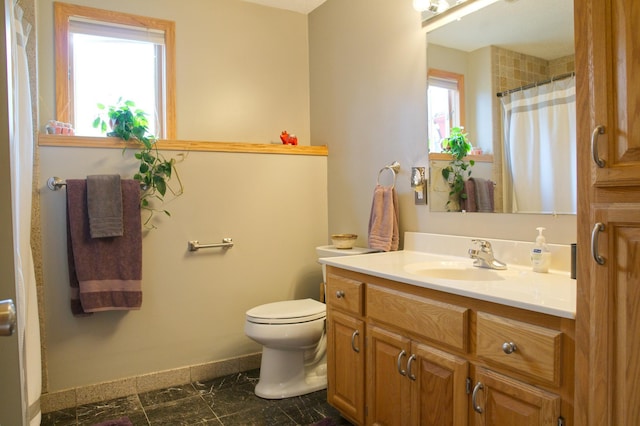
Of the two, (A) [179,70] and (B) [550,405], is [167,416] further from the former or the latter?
(A) [179,70]

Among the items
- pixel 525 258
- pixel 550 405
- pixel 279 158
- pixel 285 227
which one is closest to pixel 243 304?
pixel 285 227

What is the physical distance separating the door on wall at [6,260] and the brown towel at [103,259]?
1.77 m

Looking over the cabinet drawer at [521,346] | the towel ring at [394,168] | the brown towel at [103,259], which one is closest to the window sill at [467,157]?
the towel ring at [394,168]

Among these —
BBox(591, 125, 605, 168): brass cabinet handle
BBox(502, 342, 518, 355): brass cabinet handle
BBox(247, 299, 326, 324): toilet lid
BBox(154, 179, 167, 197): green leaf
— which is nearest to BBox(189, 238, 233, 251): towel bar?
BBox(154, 179, 167, 197): green leaf

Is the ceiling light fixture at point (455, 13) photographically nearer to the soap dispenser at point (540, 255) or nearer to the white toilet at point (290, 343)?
the soap dispenser at point (540, 255)

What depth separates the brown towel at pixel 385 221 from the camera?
93.9 inches

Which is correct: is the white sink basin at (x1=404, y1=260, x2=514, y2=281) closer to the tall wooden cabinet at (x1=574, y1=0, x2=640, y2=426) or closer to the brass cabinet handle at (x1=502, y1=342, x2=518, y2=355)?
the brass cabinet handle at (x1=502, y1=342, x2=518, y2=355)

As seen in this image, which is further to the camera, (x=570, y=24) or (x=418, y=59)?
(x=418, y=59)

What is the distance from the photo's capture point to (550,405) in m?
1.17

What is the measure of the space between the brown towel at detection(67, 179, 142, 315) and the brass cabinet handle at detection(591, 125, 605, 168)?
7.32 feet

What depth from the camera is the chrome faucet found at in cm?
183

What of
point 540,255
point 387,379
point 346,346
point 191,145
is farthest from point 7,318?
point 191,145

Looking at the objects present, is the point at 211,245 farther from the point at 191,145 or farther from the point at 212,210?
the point at 191,145

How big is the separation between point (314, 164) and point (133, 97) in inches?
50.6
